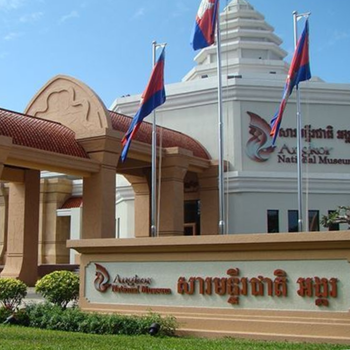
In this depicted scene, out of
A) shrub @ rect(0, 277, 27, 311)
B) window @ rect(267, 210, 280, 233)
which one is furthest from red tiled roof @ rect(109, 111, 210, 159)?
shrub @ rect(0, 277, 27, 311)

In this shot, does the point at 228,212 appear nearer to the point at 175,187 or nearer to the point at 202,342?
the point at 175,187

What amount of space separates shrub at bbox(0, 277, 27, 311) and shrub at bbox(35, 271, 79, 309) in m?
0.66

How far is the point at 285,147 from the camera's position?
2730 cm

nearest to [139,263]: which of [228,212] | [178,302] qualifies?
[178,302]

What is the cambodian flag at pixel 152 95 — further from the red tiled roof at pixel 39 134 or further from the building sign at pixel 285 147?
the building sign at pixel 285 147

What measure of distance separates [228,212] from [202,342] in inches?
643

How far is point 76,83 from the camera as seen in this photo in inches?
904

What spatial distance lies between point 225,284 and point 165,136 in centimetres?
1473

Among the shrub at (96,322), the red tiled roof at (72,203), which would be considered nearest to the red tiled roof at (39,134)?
the shrub at (96,322)

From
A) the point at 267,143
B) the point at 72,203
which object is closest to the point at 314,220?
the point at 267,143

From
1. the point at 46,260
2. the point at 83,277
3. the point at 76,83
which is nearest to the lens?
the point at 83,277

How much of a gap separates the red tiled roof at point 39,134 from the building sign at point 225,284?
739 cm

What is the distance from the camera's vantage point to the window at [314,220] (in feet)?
87.1

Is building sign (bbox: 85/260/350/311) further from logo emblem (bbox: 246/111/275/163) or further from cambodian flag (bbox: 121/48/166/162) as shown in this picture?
logo emblem (bbox: 246/111/275/163)
